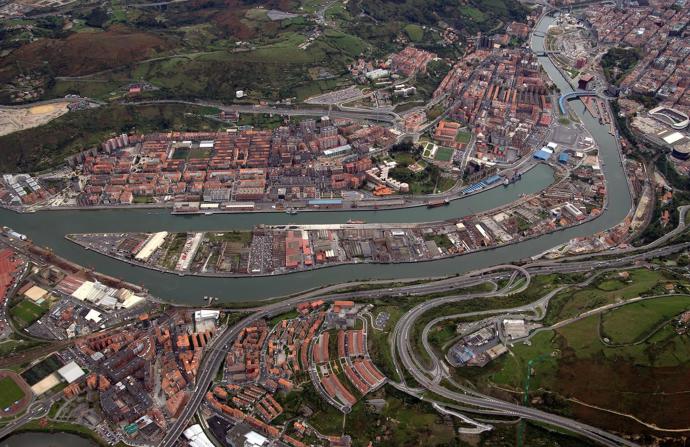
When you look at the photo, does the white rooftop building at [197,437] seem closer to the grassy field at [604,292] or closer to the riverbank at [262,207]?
the riverbank at [262,207]

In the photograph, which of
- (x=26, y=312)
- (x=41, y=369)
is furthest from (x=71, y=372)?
(x=26, y=312)

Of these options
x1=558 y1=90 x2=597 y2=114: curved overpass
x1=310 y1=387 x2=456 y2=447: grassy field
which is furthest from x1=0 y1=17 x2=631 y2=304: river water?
x1=558 y1=90 x2=597 y2=114: curved overpass

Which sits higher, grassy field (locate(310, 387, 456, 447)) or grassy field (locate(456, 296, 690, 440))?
grassy field (locate(456, 296, 690, 440))

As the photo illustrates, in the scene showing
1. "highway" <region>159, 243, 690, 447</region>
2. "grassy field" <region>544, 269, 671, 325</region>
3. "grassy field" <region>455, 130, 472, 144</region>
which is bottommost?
"highway" <region>159, 243, 690, 447</region>

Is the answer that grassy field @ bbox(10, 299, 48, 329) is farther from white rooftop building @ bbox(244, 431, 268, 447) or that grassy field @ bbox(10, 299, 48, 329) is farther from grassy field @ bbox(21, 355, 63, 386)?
white rooftop building @ bbox(244, 431, 268, 447)

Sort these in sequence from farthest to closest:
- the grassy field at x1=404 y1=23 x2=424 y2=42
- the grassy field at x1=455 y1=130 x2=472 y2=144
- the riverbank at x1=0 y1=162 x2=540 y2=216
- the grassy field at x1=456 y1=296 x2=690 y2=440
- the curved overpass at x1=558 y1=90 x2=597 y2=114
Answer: the grassy field at x1=404 y1=23 x2=424 y2=42, the curved overpass at x1=558 y1=90 x2=597 y2=114, the grassy field at x1=455 y1=130 x2=472 y2=144, the riverbank at x1=0 y1=162 x2=540 y2=216, the grassy field at x1=456 y1=296 x2=690 y2=440

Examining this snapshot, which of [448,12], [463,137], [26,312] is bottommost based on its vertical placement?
[26,312]

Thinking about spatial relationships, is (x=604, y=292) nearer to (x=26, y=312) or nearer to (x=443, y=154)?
(x=443, y=154)
